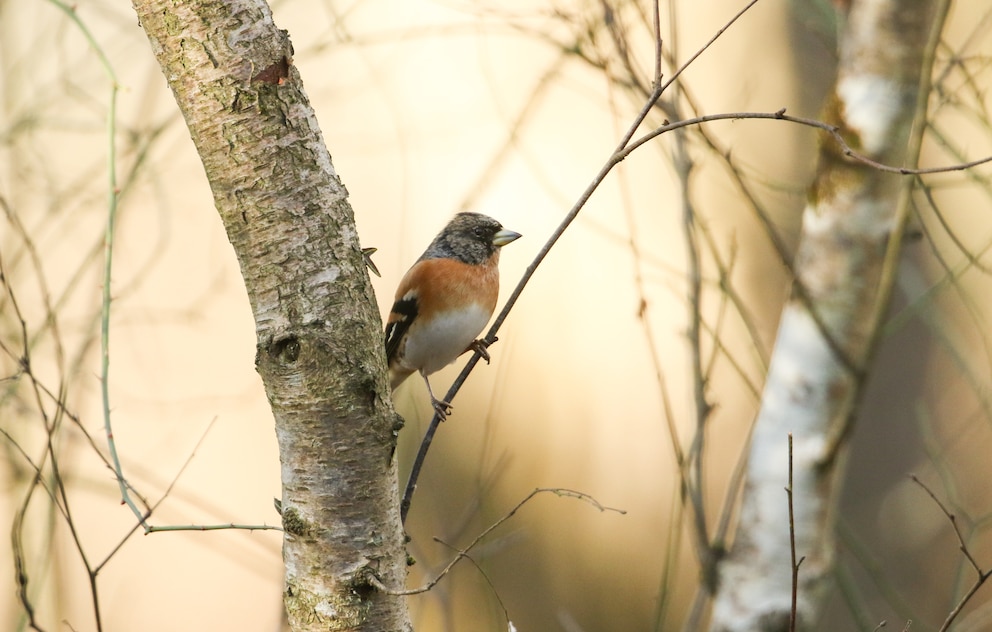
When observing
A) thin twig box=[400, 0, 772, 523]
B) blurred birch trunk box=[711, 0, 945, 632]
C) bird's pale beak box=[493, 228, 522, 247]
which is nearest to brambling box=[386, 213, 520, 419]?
bird's pale beak box=[493, 228, 522, 247]

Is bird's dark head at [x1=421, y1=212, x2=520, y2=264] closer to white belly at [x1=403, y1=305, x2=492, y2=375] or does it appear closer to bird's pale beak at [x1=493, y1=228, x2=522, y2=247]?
bird's pale beak at [x1=493, y1=228, x2=522, y2=247]

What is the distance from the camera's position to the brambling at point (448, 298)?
2.63 m

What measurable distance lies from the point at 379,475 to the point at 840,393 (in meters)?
1.34

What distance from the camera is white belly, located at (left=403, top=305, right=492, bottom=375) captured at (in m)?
2.61

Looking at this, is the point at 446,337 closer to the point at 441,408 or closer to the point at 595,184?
the point at 441,408

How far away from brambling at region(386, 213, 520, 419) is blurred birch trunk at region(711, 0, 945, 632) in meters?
0.93

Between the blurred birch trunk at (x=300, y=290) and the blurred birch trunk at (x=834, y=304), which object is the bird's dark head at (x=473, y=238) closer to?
the blurred birch trunk at (x=834, y=304)

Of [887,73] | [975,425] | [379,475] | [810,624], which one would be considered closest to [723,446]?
[975,425]

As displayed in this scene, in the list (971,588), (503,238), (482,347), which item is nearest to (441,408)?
(482,347)

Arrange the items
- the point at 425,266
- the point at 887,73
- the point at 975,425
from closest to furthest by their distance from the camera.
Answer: the point at 887,73 < the point at 425,266 < the point at 975,425

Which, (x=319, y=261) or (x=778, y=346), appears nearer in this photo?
(x=319, y=261)

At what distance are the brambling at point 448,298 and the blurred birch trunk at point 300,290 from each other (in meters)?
1.35

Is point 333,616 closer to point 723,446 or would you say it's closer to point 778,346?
point 778,346

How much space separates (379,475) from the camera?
47.4 inches
